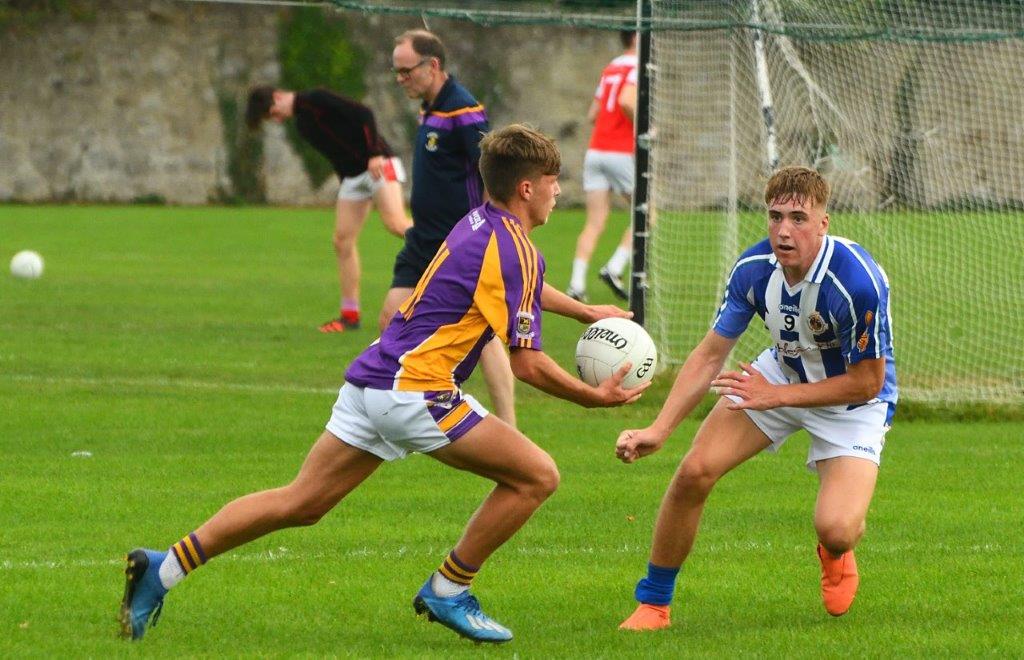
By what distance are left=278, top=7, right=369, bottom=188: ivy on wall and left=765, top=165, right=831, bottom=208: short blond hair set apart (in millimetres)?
26596

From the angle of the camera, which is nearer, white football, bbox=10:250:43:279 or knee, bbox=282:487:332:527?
knee, bbox=282:487:332:527

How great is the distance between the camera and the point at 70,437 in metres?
9.21

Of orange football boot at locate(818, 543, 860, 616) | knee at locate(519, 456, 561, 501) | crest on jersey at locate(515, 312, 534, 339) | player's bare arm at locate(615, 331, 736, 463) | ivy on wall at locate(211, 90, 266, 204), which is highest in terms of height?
crest on jersey at locate(515, 312, 534, 339)

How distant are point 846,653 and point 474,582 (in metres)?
1.57

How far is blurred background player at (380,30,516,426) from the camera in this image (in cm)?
963

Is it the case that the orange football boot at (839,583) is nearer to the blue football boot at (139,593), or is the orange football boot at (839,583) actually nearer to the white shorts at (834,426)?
the white shorts at (834,426)

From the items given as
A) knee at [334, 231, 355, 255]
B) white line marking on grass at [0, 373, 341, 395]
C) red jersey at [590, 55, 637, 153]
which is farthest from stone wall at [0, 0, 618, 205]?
white line marking on grass at [0, 373, 341, 395]

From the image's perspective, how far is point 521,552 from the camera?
687 cm

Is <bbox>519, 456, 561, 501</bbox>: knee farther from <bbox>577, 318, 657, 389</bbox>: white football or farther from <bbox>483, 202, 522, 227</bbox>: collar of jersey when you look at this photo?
<bbox>483, 202, 522, 227</bbox>: collar of jersey

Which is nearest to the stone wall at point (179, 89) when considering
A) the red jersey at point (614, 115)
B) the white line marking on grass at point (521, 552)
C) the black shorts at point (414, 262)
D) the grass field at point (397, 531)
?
the red jersey at point (614, 115)

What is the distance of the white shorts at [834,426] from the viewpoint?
19.5ft

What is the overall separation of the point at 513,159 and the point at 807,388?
1.29 m

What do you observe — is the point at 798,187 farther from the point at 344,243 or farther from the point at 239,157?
the point at 239,157

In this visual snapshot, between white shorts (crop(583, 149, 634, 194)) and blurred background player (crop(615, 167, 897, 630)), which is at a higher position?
blurred background player (crop(615, 167, 897, 630))
